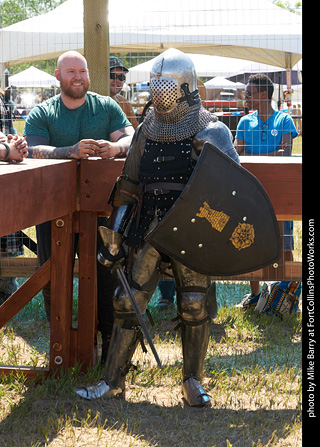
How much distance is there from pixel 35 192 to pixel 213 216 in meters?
0.84

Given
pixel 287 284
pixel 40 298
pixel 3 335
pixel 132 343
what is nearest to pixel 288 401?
pixel 132 343

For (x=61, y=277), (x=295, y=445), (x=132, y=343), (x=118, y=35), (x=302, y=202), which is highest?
(x=118, y=35)

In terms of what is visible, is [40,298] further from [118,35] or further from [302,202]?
[118,35]

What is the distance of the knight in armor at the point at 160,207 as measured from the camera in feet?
11.5

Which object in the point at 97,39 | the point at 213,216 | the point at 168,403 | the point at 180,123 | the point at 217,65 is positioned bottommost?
the point at 168,403

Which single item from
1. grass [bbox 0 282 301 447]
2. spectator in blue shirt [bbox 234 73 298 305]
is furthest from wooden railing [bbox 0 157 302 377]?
spectator in blue shirt [bbox 234 73 298 305]

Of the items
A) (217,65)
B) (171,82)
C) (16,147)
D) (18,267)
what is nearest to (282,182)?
(171,82)

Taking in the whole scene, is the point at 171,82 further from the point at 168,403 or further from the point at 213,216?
the point at 168,403

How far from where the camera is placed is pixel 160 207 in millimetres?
3539

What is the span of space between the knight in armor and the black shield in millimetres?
173

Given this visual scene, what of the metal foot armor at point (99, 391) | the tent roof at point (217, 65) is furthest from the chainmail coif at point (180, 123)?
the tent roof at point (217, 65)

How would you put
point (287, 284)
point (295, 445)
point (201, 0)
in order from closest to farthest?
point (295, 445) → point (287, 284) → point (201, 0)

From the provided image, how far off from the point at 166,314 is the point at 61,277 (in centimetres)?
173

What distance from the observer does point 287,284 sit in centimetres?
545
